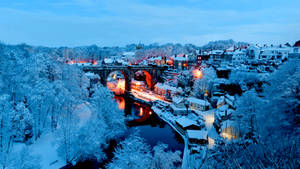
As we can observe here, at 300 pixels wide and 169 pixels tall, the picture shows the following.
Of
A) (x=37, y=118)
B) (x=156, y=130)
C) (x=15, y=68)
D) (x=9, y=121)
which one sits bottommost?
(x=156, y=130)

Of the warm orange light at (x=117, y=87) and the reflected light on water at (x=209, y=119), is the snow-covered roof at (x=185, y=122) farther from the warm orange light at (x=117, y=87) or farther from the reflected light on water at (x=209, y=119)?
the warm orange light at (x=117, y=87)

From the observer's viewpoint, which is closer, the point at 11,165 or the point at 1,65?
the point at 11,165

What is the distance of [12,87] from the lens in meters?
15.8

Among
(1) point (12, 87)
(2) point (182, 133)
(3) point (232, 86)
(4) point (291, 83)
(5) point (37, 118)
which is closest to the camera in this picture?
(4) point (291, 83)

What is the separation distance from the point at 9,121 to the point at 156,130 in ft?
51.8

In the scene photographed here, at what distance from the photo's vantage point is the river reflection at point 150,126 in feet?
64.5

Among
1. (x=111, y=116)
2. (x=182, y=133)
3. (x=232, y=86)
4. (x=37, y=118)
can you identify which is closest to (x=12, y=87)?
(x=37, y=118)

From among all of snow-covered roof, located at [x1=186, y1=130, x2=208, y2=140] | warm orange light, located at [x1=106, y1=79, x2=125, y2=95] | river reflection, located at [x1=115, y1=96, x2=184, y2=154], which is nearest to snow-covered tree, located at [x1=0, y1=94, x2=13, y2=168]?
river reflection, located at [x1=115, y1=96, x2=184, y2=154]

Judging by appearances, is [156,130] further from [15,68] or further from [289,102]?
[15,68]

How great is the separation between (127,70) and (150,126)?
65.7 ft

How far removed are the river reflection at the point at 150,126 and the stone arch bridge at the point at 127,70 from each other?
7458mm

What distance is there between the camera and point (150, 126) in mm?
24297

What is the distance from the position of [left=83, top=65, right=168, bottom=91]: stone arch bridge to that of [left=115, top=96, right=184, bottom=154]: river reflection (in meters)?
7.46

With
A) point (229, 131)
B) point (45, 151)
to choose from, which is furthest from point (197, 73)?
point (45, 151)
